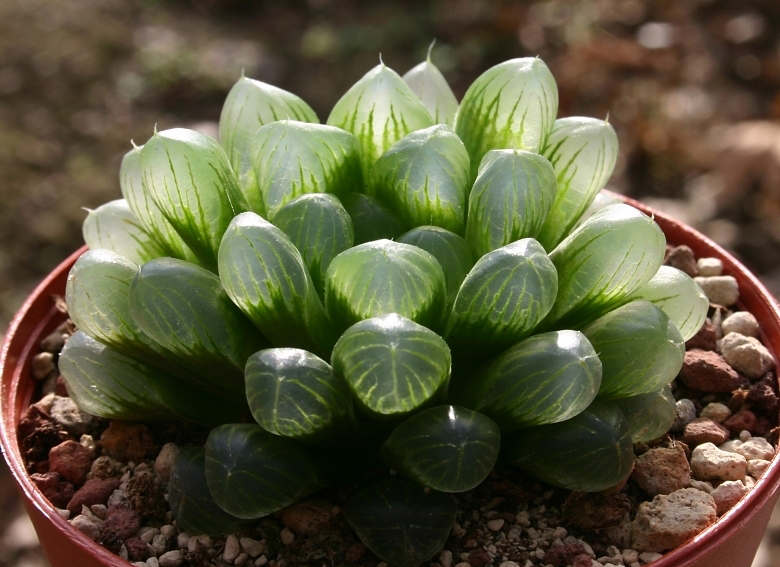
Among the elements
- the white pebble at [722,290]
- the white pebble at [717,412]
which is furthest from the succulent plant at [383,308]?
the white pebble at [722,290]

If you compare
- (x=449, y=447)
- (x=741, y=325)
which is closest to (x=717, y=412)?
(x=741, y=325)

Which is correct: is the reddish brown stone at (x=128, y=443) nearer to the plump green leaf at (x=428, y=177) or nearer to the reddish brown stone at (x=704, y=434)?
the plump green leaf at (x=428, y=177)

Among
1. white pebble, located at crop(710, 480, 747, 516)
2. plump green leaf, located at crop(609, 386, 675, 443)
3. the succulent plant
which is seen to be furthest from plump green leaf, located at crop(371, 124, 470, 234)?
white pebble, located at crop(710, 480, 747, 516)

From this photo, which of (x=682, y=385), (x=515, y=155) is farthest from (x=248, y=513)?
(x=682, y=385)

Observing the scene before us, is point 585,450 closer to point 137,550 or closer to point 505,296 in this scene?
point 505,296

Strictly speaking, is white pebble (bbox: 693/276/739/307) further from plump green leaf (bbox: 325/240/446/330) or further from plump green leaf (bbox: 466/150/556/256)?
plump green leaf (bbox: 325/240/446/330)

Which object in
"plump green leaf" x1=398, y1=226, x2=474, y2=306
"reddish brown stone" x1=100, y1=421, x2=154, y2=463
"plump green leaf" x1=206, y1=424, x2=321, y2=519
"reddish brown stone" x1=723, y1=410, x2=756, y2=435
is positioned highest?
"plump green leaf" x1=398, y1=226, x2=474, y2=306
